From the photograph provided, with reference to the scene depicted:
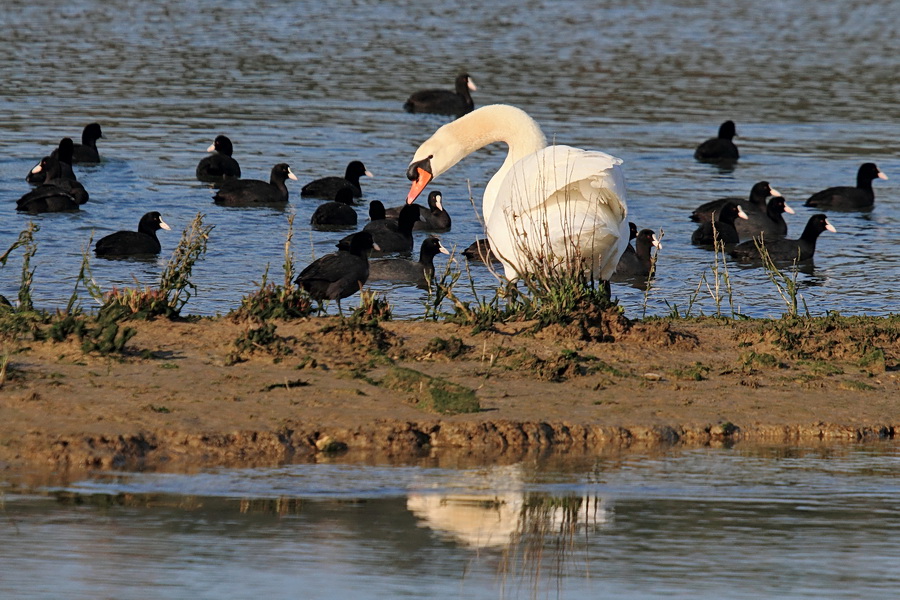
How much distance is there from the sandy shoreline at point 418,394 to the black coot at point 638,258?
630cm

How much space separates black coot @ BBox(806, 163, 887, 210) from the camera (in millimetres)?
19859

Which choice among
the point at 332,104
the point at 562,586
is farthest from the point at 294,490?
the point at 332,104

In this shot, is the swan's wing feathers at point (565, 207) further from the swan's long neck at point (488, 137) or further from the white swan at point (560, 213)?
the swan's long neck at point (488, 137)

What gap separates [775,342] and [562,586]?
4407 mm

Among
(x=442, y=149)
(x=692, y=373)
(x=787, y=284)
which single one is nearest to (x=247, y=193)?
(x=442, y=149)

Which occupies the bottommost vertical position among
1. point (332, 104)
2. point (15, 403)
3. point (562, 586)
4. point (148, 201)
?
point (562, 586)

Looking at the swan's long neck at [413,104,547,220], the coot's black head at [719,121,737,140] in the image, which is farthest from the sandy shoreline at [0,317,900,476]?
the coot's black head at [719,121,737,140]

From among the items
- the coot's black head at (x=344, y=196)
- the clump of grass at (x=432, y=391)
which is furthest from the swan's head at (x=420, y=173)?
the coot's black head at (x=344, y=196)

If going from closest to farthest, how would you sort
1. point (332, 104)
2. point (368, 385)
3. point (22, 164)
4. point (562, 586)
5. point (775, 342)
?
point (562, 586)
point (368, 385)
point (775, 342)
point (22, 164)
point (332, 104)

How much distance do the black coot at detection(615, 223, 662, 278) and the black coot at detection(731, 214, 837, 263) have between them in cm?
121

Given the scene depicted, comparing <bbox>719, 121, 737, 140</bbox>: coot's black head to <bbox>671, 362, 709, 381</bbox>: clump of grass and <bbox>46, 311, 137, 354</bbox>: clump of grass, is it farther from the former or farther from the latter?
<bbox>46, 311, 137, 354</bbox>: clump of grass

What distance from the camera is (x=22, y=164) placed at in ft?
68.2

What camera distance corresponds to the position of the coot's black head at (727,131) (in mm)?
24203

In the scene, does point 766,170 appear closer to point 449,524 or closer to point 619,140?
point 619,140
